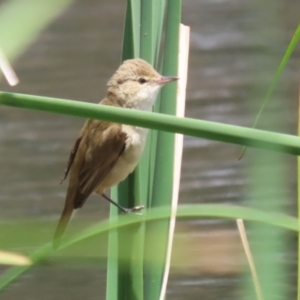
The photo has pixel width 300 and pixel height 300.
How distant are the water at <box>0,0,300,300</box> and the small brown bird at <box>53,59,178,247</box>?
0.48 meters

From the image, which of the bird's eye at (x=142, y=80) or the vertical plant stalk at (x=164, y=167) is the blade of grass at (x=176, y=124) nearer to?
the vertical plant stalk at (x=164, y=167)

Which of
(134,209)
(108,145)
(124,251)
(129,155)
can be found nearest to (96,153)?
(108,145)

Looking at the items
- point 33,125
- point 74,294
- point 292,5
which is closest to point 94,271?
point 74,294

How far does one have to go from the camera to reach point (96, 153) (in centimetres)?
254

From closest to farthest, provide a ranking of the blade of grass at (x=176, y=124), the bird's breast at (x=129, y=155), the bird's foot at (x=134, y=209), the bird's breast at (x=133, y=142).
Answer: the blade of grass at (x=176, y=124)
the bird's foot at (x=134, y=209)
the bird's breast at (x=129, y=155)
the bird's breast at (x=133, y=142)

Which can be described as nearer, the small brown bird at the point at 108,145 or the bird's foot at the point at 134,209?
the bird's foot at the point at 134,209

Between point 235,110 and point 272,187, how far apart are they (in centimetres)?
332

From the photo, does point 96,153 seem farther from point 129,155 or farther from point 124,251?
point 124,251

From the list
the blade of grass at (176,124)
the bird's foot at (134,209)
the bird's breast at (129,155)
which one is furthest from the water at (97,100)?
the blade of grass at (176,124)

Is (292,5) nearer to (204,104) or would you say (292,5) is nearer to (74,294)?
(204,104)

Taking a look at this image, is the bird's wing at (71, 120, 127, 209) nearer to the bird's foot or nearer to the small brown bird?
the small brown bird

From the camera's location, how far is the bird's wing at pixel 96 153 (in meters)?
2.47

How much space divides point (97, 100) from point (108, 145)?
6.94 feet

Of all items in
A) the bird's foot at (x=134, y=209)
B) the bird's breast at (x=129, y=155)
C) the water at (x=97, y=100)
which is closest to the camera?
the bird's foot at (x=134, y=209)
